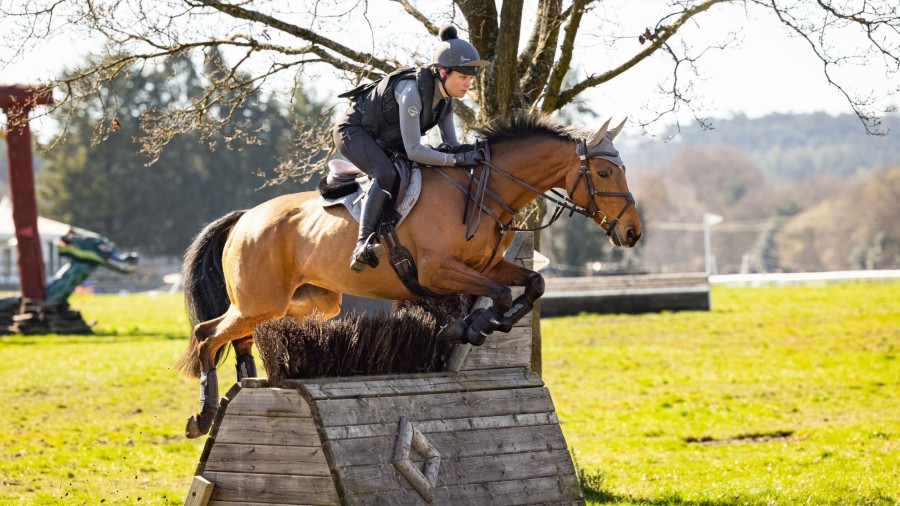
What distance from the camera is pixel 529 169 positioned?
595cm

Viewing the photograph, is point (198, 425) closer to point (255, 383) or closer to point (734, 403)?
point (255, 383)

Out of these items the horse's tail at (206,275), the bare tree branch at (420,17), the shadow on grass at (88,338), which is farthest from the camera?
the shadow on grass at (88,338)

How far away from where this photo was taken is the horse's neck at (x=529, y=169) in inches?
233

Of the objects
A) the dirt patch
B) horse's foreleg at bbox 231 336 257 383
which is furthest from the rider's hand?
the dirt patch

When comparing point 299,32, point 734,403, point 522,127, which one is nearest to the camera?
point 522,127

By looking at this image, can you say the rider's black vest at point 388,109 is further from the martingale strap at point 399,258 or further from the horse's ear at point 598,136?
the horse's ear at point 598,136

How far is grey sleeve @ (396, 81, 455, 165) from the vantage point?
5.72 meters

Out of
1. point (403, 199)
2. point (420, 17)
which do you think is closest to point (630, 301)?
point (420, 17)

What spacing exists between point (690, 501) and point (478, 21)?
11.9 feet

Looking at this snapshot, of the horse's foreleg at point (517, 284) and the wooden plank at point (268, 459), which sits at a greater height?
the horse's foreleg at point (517, 284)

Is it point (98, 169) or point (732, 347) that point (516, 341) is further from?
point (98, 169)

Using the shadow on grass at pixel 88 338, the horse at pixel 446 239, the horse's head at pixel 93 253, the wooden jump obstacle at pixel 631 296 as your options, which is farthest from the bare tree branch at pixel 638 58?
the horse's head at pixel 93 253

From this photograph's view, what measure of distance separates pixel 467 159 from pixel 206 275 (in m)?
2.43

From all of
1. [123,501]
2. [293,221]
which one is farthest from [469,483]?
[123,501]
